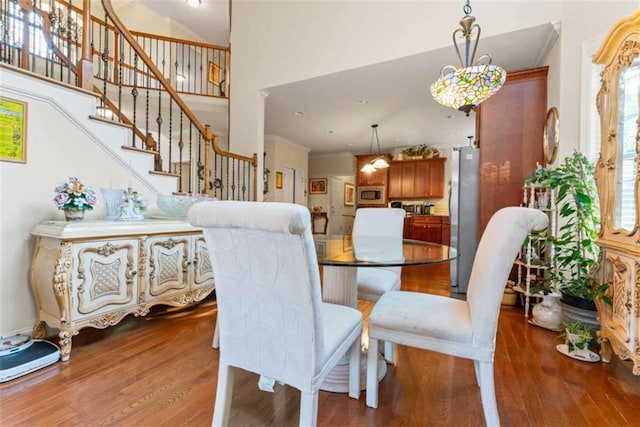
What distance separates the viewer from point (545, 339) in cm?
212

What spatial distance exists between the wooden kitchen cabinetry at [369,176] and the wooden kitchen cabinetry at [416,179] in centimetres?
21

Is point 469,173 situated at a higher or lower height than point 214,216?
higher

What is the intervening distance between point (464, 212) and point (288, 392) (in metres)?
2.86

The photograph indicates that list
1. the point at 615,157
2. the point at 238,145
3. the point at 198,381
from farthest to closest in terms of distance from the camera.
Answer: the point at 238,145 → the point at 615,157 → the point at 198,381

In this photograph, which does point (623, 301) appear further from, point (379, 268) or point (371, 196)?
point (371, 196)

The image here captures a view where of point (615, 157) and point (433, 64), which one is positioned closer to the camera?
point (615, 157)

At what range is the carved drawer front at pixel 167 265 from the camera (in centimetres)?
214

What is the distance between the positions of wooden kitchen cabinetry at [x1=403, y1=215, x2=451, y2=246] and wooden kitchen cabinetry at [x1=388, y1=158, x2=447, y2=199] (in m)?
0.73

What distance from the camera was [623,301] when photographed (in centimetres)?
155

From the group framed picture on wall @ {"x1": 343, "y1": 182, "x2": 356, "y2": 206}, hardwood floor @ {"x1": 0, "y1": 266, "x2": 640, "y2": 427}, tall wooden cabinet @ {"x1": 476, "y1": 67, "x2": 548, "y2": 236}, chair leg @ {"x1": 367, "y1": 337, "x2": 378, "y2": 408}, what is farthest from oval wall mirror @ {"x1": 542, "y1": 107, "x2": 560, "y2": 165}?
framed picture on wall @ {"x1": 343, "y1": 182, "x2": 356, "y2": 206}

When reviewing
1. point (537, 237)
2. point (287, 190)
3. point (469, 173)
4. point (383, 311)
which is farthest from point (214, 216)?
point (287, 190)

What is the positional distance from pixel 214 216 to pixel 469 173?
10.6 ft

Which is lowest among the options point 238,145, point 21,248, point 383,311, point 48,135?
point 383,311

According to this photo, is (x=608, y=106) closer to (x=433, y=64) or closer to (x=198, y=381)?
(x=433, y=64)
